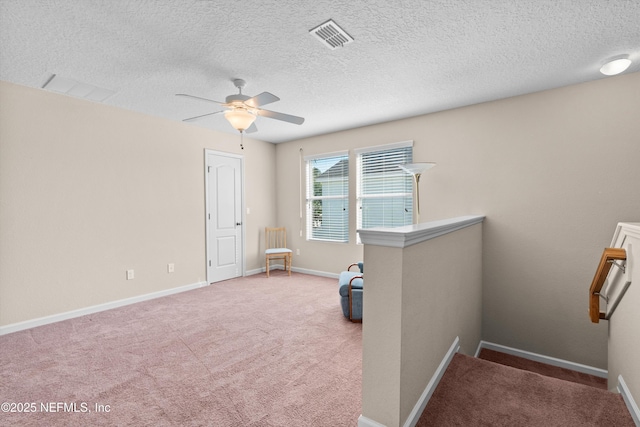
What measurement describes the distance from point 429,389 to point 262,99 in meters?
2.44

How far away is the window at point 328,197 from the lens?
496 cm

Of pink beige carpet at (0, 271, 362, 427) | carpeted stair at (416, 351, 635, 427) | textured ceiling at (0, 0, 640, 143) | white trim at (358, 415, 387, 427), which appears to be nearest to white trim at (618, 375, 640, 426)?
carpeted stair at (416, 351, 635, 427)

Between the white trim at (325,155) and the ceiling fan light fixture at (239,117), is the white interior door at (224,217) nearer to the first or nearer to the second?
the white trim at (325,155)

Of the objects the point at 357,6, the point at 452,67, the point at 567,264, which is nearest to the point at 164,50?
the point at 357,6

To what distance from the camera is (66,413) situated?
1.81 m

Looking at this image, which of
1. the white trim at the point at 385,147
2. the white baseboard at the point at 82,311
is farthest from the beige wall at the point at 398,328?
the white baseboard at the point at 82,311

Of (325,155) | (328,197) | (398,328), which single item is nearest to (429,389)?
(398,328)

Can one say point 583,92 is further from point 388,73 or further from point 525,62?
point 388,73

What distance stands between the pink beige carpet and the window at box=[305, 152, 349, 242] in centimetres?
173

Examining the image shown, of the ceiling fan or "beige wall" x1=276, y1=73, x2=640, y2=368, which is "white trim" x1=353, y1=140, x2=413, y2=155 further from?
the ceiling fan

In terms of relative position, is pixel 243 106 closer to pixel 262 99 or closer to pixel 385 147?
pixel 262 99

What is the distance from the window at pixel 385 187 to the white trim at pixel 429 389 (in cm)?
225

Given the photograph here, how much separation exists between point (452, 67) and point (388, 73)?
0.57 m

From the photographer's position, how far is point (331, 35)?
2.13 metres
